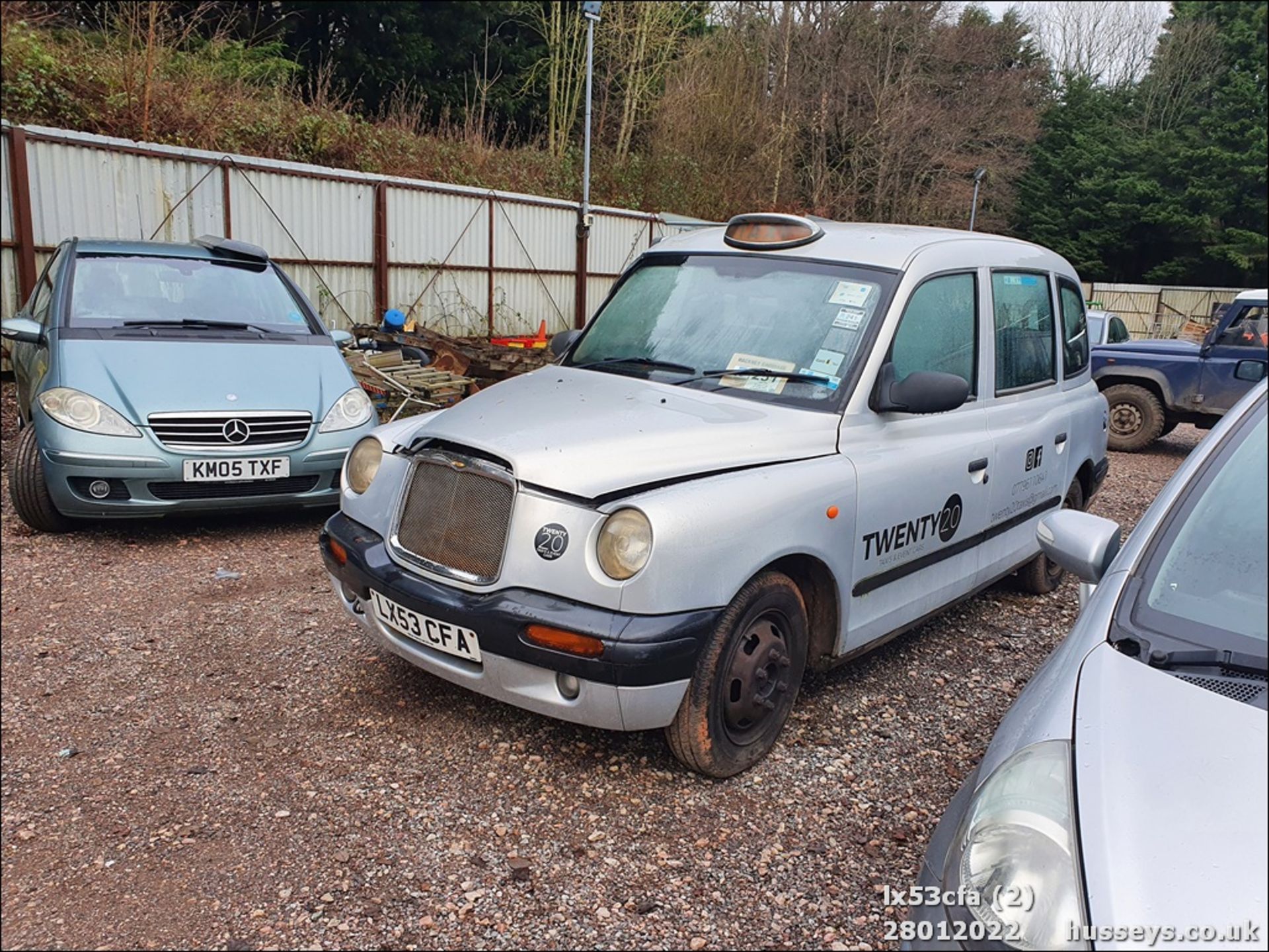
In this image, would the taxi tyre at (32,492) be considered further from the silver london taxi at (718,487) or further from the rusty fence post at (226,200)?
the rusty fence post at (226,200)

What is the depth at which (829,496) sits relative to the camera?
3.04 metres

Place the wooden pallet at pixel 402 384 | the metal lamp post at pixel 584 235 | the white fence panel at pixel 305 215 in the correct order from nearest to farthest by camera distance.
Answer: the wooden pallet at pixel 402 384 < the white fence panel at pixel 305 215 < the metal lamp post at pixel 584 235

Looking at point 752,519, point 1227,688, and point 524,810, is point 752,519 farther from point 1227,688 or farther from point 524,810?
point 1227,688

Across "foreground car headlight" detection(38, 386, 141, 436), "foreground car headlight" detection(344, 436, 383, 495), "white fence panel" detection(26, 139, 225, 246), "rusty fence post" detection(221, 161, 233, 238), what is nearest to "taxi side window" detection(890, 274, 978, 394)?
"foreground car headlight" detection(344, 436, 383, 495)

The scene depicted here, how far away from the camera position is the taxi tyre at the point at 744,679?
2.76 m

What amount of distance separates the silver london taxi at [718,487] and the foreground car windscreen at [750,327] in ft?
0.04

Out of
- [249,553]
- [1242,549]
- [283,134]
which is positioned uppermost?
[283,134]

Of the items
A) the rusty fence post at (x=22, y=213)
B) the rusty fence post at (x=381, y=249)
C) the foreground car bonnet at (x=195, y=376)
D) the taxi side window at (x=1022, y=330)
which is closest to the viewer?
the taxi side window at (x=1022, y=330)

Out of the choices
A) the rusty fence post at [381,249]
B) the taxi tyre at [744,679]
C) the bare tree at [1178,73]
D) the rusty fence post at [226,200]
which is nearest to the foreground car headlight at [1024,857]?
the taxi tyre at [744,679]

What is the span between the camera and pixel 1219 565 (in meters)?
1.93

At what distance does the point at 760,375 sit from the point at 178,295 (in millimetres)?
4246

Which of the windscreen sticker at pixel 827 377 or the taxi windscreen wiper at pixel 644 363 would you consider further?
the taxi windscreen wiper at pixel 644 363

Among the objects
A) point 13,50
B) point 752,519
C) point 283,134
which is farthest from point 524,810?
point 283,134

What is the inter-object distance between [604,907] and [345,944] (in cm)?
64
